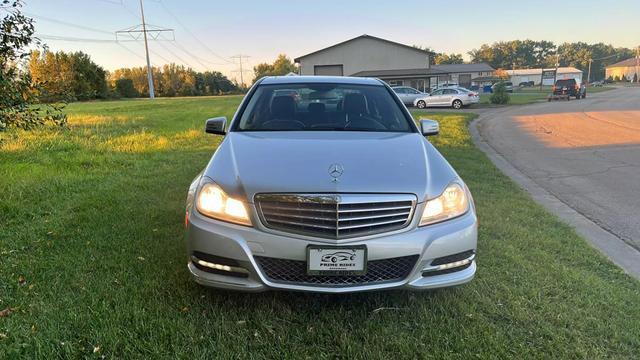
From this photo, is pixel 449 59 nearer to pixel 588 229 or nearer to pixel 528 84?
pixel 528 84

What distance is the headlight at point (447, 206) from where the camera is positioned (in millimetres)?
2816

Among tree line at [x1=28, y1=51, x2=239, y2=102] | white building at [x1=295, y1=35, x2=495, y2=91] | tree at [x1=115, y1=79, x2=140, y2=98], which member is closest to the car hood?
white building at [x1=295, y1=35, x2=495, y2=91]

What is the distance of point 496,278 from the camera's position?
359 centimetres

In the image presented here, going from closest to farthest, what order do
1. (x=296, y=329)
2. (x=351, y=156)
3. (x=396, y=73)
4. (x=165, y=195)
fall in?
1. (x=296, y=329)
2. (x=351, y=156)
3. (x=165, y=195)
4. (x=396, y=73)

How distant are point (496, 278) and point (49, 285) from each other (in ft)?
10.9

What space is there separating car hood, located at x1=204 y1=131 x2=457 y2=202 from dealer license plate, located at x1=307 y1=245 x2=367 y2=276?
13.1 inches

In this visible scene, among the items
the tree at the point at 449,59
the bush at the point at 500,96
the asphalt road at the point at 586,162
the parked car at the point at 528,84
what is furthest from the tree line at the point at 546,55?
the asphalt road at the point at 586,162

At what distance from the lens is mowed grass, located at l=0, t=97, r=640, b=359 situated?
8.74ft

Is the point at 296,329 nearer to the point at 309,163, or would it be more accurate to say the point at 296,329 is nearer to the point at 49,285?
the point at 309,163

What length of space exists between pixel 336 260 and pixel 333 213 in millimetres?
270

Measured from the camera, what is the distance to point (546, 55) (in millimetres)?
135500

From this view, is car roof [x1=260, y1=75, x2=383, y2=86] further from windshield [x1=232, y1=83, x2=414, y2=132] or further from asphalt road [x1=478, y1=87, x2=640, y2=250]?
asphalt road [x1=478, y1=87, x2=640, y2=250]

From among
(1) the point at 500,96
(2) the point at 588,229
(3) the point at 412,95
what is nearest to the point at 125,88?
(3) the point at 412,95

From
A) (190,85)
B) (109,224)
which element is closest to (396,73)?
(109,224)
